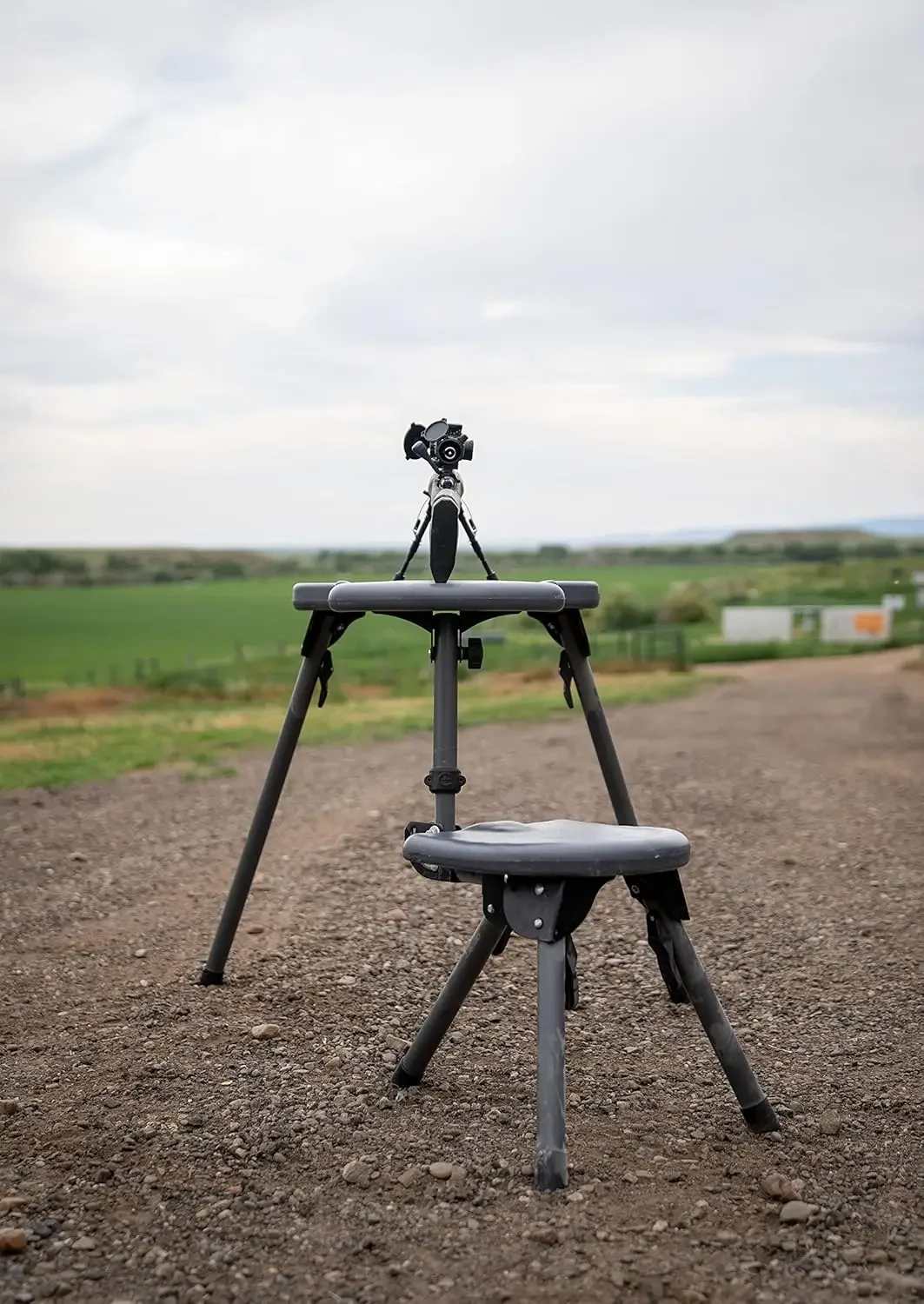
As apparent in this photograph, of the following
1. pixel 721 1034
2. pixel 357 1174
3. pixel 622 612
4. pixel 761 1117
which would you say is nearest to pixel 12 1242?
pixel 357 1174

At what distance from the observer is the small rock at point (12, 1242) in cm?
315

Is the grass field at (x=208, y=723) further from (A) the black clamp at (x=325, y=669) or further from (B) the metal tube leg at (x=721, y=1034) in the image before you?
(B) the metal tube leg at (x=721, y=1034)

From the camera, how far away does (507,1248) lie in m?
3.08

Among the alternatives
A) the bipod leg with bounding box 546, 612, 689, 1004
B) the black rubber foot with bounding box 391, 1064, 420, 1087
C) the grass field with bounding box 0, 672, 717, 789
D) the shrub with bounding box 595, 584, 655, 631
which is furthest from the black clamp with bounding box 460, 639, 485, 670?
the shrub with bounding box 595, 584, 655, 631

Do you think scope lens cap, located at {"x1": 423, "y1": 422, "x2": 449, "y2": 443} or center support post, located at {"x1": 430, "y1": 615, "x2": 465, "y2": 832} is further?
scope lens cap, located at {"x1": 423, "y1": 422, "x2": 449, "y2": 443}

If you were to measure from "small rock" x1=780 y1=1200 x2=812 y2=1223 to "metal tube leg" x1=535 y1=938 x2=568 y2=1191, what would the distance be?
547 millimetres

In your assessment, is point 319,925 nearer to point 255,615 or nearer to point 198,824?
point 198,824

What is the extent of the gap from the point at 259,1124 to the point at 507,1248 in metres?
1.05

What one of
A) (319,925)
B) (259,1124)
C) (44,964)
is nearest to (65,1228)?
(259,1124)

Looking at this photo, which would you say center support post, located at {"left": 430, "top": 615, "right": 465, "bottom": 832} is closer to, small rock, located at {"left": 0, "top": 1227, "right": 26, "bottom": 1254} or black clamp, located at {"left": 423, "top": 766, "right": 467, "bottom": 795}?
black clamp, located at {"left": 423, "top": 766, "right": 467, "bottom": 795}

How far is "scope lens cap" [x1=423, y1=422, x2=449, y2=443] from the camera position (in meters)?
4.15

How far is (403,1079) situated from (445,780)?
1060 millimetres

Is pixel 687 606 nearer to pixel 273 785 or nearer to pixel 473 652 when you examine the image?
pixel 273 785

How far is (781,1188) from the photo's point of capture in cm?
337
